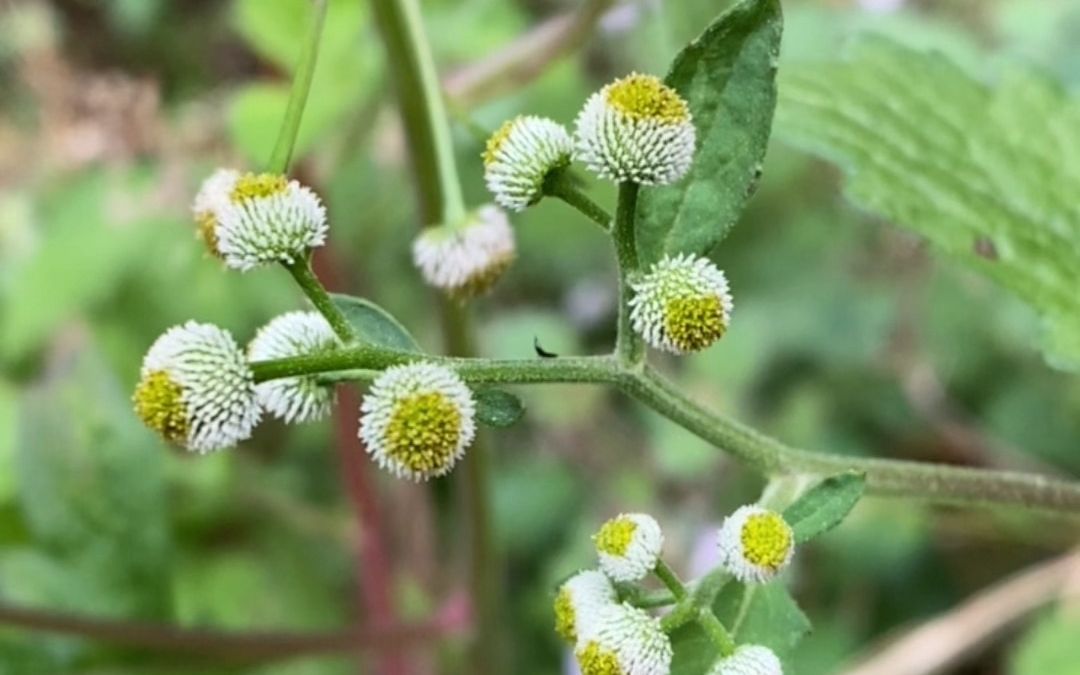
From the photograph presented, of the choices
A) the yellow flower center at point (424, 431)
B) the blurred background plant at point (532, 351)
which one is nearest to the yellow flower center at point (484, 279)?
the yellow flower center at point (424, 431)

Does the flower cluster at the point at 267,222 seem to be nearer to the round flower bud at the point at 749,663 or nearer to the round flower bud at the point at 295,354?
the round flower bud at the point at 295,354

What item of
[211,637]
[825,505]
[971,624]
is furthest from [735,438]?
[971,624]

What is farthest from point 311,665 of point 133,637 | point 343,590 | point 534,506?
point 133,637

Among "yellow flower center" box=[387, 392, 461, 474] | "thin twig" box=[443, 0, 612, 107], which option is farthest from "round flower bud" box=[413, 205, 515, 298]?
"thin twig" box=[443, 0, 612, 107]

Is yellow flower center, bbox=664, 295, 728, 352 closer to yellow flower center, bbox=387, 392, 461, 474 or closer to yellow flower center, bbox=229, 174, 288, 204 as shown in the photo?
yellow flower center, bbox=387, 392, 461, 474

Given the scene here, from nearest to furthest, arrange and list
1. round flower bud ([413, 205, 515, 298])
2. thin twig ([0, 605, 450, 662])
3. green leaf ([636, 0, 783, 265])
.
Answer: green leaf ([636, 0, 783, 265]), round flower bud ([413, 205, 515, 298]), thin twig ([0, 605, 450, 662])

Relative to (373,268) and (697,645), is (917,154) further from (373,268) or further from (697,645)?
(373,268)
